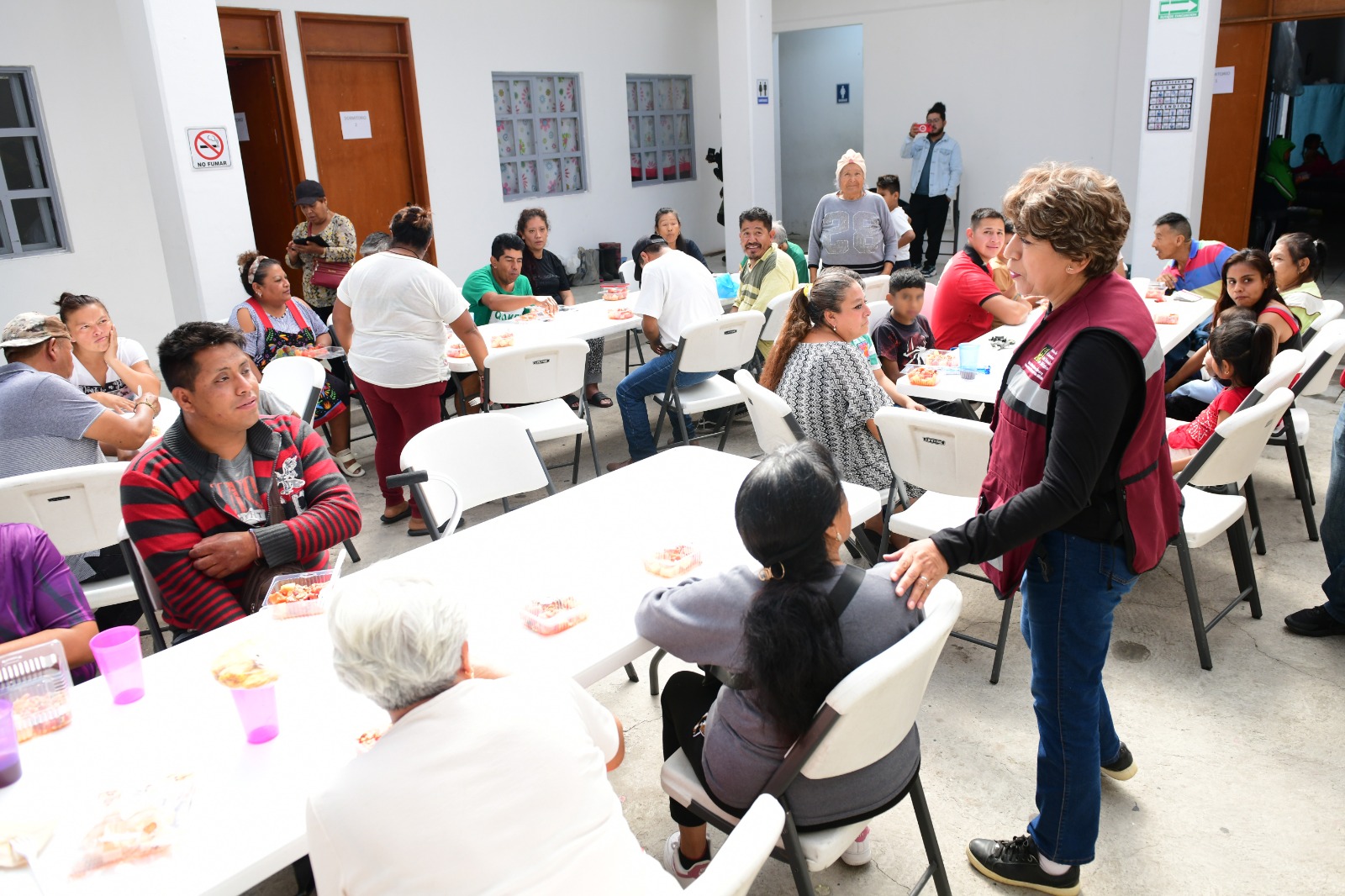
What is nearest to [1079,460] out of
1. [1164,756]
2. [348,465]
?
Result: [1164,756]

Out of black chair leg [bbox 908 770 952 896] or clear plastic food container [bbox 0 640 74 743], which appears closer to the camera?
clear plastic food container [bbox 0 640 74 743]

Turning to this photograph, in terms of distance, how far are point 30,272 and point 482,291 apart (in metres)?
3.61

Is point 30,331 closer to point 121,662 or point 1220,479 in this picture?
point 121,662

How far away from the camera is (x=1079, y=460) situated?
1.81m

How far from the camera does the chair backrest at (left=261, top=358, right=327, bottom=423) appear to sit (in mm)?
4090

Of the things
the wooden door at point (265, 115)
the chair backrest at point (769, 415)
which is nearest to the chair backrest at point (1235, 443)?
the chair backrest at point (769, 415)

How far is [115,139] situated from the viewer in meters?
7.29

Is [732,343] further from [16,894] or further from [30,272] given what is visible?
[30,272]

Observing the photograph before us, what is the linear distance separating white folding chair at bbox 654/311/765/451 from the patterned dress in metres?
1.21

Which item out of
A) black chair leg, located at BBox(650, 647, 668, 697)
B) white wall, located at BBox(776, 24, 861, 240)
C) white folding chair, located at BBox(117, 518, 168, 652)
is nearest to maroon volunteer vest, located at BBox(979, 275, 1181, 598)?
black chair leg, located at BBox(650, 647, 668, 697)

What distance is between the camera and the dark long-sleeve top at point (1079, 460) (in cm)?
179

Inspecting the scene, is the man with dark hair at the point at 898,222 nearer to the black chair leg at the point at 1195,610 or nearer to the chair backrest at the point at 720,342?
the chair backrest at the point at 720,342

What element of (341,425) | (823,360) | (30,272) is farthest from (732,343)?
(30,272)

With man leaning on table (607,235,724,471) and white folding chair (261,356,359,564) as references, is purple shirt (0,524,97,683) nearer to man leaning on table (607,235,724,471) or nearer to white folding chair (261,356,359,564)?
white folding chair (261,356,359,564)
